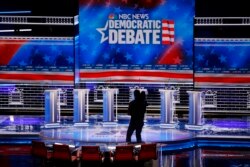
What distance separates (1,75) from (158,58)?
3953 millimetres

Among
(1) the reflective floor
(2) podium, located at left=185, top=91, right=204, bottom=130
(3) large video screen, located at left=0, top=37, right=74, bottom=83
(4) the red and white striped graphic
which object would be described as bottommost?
(1) the reflective floor

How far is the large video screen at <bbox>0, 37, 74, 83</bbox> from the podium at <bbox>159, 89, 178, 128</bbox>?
8.84ft

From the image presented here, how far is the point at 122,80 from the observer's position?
1520 centimetres

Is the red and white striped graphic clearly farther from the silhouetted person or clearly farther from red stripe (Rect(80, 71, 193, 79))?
the silhouetted person

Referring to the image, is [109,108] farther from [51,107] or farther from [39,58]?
[39,58]

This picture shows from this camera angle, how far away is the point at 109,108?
14086 mm

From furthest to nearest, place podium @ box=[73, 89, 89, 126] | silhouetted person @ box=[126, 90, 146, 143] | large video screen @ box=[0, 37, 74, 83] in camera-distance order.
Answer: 1. large video screen @ box=[0, 37, 74, 83]
2. podium @ box=[73, 89, 89, 126]
3. silhouetted person @ box=[126, 90, 146, 143]

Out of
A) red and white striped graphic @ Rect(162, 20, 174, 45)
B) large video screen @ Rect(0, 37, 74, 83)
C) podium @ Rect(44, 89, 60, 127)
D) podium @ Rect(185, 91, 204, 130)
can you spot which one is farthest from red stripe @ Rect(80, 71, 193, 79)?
podium @ Rect(44, 89, 60, 127)

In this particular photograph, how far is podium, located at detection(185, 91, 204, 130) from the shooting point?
1354 centimetres

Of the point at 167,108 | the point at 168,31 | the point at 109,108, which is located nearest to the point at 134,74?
the point at 168,31

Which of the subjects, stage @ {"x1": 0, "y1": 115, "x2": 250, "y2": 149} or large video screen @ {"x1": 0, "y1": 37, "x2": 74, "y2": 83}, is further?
large video screen @ {"x1": 0, "y1": 37, "x2": 74, "y2": 83}

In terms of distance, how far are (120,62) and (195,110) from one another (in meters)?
2.53

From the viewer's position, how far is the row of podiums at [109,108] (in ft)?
44.6

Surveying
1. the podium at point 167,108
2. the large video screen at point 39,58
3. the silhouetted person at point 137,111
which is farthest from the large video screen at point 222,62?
the silhouetted person at point 137,111
